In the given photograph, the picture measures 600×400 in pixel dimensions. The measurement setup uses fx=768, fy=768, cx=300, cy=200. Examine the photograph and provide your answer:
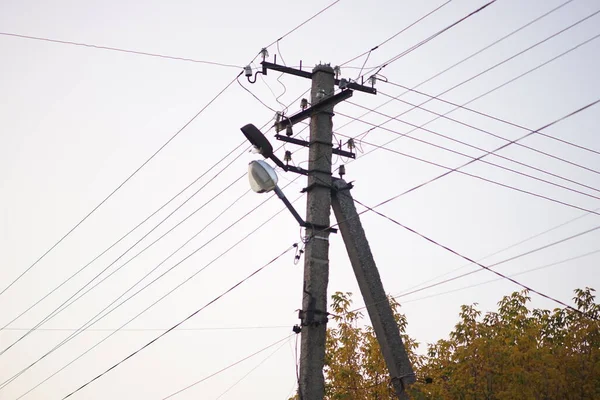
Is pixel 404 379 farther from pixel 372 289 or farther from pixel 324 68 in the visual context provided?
pixel 324 68

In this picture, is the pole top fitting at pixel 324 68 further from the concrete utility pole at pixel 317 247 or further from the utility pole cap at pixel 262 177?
the utility pole cap at pixel 262 177

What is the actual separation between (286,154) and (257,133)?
776 mm

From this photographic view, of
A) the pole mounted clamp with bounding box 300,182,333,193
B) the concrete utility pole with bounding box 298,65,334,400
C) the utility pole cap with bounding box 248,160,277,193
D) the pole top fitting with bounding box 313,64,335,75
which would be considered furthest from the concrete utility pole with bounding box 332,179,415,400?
the pole top fitting with bounding box 313,64,335,75

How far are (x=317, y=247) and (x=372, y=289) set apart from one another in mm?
1324

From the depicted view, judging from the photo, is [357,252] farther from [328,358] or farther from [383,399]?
[328,358]

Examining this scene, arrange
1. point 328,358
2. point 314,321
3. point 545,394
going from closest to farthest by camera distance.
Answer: point 314,321
point 545,394
point 328,358

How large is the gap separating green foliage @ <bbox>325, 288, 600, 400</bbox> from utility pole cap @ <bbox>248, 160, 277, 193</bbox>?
13.6 feet

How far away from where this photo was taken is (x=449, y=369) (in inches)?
675

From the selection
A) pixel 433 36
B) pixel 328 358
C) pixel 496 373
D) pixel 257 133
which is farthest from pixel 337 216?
pixel 328 358

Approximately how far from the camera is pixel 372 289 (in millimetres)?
13570

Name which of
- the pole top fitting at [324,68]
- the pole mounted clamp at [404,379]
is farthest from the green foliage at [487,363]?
the pole top fitting at [324,68]

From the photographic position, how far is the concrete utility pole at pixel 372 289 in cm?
1311

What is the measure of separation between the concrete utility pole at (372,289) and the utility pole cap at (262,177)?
1260mm

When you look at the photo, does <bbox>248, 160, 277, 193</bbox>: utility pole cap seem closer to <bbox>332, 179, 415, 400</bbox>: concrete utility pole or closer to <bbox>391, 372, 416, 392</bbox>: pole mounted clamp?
<bbox>332, 179, 415, 400</bbox>: concrete utility pole
